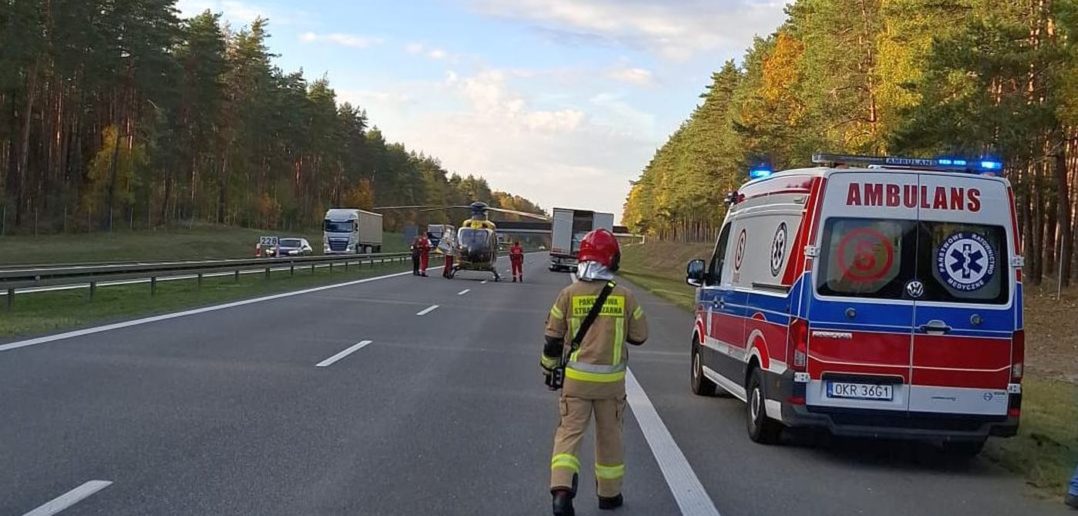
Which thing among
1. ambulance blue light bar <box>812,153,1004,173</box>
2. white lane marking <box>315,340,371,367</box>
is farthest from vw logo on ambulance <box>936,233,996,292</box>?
white lane marking <box>315,340,371,367</box>

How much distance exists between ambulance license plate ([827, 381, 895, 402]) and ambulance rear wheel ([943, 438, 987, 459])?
83cm

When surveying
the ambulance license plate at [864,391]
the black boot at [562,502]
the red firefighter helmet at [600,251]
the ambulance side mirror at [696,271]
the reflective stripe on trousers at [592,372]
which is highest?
the red firefighter helmet at [600,251]

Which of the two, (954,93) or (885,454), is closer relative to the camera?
(885,454)

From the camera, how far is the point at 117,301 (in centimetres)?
2006

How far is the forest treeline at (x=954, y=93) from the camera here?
77.4ft

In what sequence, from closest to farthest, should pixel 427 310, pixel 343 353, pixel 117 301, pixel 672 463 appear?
pixel 672 463
pixel 343 353
pixel 117 301
pixel 427 310

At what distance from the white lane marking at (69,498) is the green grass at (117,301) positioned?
8.53 meters

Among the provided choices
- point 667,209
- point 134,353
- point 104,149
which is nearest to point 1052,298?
point 134,353

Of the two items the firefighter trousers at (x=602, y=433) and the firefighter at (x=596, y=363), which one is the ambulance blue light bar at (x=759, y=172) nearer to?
the firefighter at (x=596, y=363)

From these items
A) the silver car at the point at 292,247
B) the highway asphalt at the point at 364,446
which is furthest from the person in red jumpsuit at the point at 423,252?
the highway asphalt at the point at 364,446

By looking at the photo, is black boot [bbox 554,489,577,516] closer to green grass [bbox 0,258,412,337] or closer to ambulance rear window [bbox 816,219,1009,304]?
ambulance rear window [bbox 816,219,1009,304]

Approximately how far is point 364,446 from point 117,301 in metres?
14.4

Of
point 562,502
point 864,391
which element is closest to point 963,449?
point 864,391

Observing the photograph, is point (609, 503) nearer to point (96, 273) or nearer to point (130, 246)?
point (96, 273)
